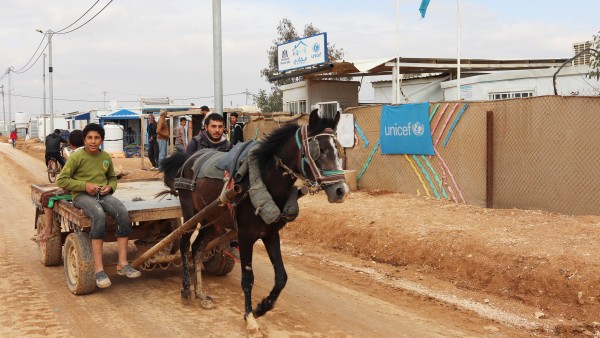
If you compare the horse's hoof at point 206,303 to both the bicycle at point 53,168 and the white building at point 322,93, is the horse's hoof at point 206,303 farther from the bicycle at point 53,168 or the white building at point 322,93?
the white building at point 322,93

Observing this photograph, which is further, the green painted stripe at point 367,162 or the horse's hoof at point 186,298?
the green painted stripe at point 367,162

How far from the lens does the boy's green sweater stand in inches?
252

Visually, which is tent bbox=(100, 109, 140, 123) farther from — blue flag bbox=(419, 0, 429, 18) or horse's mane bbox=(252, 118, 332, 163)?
horse's mane bbox=(252, 118, 332, 163)

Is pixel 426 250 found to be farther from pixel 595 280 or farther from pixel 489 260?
pixel 595 280

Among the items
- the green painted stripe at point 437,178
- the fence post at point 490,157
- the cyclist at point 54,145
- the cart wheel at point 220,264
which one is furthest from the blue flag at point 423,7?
the cart wheel at point 220,264

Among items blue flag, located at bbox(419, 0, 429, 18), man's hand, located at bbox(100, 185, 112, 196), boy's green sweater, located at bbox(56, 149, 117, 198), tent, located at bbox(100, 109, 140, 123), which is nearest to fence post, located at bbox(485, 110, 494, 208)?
boy's green sweater, located at bbox(56, 149, 117, 198)

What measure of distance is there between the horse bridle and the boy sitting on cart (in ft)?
7.83

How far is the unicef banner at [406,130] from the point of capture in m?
12.2

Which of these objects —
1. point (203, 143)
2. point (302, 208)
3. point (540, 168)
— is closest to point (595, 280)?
point (540, 168)

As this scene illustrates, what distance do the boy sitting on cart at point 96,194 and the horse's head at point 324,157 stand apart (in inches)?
102

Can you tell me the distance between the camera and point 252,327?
5.20 m

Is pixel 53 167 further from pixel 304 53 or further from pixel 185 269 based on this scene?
pixel 185 269

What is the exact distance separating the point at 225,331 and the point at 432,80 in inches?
735

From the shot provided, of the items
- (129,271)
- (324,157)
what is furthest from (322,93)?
(324,157)
